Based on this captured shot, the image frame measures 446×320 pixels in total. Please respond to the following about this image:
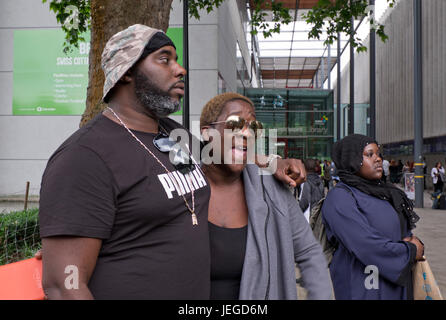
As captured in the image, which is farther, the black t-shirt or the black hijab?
the black hijab

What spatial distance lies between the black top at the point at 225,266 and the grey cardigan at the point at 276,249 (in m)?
0.06

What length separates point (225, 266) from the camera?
189cm

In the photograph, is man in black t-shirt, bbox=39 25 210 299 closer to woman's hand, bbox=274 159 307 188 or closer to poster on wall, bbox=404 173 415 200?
woman's hand, bbox=274 159 307 188

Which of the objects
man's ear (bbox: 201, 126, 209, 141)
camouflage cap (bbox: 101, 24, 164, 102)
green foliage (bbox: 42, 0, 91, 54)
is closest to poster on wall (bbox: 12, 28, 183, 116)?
green foliage (bbox: 42, 0, 91, 54)

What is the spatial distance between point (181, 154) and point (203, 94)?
11.6 meters

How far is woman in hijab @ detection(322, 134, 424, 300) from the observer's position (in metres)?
2.72

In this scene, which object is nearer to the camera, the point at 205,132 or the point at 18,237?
the point at 205,132

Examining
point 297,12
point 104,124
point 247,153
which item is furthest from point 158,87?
point 297,12

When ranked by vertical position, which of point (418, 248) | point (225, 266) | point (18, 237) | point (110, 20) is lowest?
point (18, 237)

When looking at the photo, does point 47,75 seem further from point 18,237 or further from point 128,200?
point 128,200

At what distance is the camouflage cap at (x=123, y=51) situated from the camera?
1704 mm

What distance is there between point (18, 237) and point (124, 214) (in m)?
4.75

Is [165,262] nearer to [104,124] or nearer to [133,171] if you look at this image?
[133,171]

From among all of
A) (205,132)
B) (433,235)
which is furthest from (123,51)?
(433,235)
